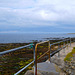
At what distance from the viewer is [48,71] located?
4.08m

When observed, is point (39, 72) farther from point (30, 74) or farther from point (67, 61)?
point (67, 61)

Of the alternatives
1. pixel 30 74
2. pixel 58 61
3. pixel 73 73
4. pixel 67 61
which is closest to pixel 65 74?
pixel 73 73

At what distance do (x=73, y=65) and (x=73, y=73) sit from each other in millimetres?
409

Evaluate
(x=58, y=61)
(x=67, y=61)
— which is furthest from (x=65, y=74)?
(x=58, y=61)

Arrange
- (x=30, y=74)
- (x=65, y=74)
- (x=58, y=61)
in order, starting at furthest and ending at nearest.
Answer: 1. (x=58, y=61)
2. (x=65, y=74)
3. (x=30, y=74)

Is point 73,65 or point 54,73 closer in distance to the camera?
point 54,73

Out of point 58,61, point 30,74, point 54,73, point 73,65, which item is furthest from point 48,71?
point 58,61

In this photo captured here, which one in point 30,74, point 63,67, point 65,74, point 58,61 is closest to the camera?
point 30,74

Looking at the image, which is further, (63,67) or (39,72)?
(63,67)

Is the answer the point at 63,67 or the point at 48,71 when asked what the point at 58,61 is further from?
the point at 48,71

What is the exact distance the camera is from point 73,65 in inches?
221

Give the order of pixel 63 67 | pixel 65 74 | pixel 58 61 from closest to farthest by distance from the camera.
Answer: pixel 65 74, pixel 63 67, pixel 58 61

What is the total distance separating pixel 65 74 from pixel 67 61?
0.79 metres

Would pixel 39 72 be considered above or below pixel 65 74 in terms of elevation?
above
